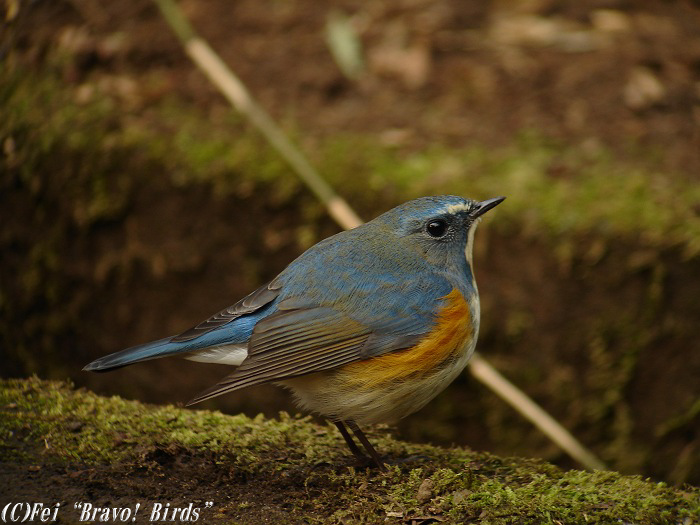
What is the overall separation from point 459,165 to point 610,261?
49.5 inches

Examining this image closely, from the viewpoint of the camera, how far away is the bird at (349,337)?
3553mm

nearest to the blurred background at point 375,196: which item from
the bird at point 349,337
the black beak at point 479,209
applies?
the black beak at point 479,209

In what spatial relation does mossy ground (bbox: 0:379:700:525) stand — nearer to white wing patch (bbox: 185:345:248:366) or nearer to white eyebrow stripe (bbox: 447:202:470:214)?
white wing patch (bbox: 185:345:248:366)

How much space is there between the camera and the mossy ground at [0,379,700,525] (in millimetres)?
3100

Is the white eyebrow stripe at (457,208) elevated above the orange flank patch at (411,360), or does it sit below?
above

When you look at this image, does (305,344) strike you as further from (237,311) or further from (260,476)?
(260,476)

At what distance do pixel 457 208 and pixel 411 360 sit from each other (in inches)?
35.6

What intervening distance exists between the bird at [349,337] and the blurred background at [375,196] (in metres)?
2.01

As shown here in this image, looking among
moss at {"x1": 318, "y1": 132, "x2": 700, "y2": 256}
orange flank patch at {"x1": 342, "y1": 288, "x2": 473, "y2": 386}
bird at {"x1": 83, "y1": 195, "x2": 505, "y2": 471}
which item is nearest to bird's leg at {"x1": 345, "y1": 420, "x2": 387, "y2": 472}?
bird at {"x1": 83, "y1": 195, "x2": 505, "y2": 471}

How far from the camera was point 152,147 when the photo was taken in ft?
20.2

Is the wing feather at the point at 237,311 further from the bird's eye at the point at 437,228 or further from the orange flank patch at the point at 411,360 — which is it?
the bird's eye at the point at 437,228

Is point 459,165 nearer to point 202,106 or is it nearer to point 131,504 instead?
point 202,106

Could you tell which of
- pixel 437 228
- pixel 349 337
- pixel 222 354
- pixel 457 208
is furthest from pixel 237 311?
pixel 457 208

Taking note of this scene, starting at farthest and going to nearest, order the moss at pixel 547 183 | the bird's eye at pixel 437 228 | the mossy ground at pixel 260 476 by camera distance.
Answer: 1. the moss at pixel 547 183
2. the bird's eye at pixel 437 228
3. the mossy ground at pixel 260 476
